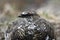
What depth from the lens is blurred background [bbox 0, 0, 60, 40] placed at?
7.88ft

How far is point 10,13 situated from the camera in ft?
8.53

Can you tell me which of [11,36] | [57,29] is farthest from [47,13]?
[11,36]

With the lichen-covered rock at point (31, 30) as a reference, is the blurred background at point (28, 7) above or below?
above

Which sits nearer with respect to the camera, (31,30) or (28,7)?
(31,30)

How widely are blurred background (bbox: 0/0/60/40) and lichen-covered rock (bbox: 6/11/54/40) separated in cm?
43

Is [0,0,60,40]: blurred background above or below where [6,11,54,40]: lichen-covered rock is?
above

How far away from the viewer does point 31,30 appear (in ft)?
5.82

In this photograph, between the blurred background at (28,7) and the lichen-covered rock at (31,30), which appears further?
the blurred background at (28,7)

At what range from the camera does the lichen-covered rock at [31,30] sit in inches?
69.2

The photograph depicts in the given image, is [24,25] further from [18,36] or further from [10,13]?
[10,13]

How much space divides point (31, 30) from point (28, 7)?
1.01 meters

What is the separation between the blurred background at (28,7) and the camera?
94.6 inches

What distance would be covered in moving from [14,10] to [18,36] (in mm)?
957

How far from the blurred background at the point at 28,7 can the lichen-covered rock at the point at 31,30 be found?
43cm
